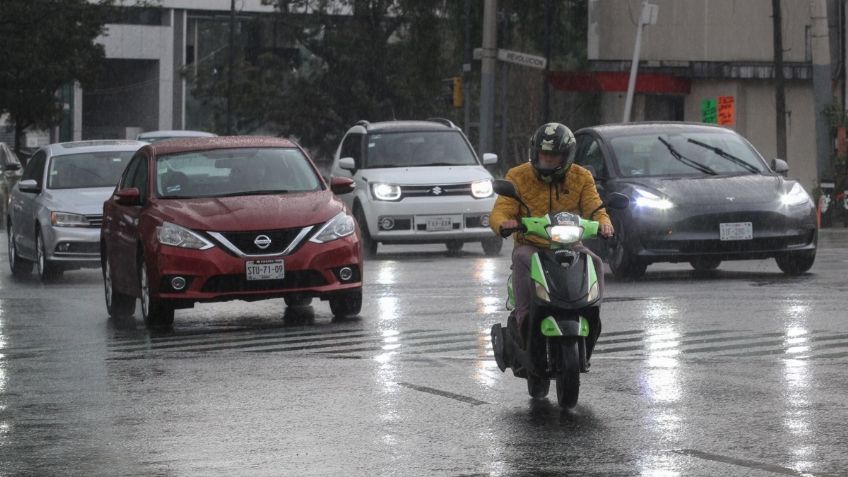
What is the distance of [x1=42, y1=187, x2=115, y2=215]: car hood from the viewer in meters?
21.8

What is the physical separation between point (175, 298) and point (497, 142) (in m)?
55.0

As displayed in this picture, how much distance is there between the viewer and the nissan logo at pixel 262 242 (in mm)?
15180

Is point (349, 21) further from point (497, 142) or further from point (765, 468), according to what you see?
point (765, 468)

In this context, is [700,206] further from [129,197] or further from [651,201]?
[129,197]

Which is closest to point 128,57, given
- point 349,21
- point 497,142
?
point 349,21

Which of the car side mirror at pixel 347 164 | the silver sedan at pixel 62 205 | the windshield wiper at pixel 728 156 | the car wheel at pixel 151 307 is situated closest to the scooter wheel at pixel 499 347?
the car wheel at pixel 151 307

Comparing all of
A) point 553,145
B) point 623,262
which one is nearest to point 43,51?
point 623,262

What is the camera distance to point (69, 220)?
2178 centimetres

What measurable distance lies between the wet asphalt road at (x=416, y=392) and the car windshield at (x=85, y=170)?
5045 mm

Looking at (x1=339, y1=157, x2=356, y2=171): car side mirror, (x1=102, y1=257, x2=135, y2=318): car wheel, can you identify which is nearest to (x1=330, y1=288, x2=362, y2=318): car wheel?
(x1=102, y1=257, x2=135, y2=318): car wheel

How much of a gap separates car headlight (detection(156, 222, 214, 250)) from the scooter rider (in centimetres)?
480

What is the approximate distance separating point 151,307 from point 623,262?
19.6ft

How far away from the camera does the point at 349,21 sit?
2950 inches

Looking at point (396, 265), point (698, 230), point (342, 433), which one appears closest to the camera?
point (342, 433)
